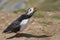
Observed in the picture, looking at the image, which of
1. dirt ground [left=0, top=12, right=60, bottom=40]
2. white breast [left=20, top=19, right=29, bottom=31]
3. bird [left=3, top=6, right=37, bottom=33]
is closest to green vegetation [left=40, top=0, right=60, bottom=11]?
dirt ground [left=0, top=12, right=60, bottom=40]

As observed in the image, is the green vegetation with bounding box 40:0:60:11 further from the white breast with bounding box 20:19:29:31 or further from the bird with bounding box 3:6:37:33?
the white breast with bounding box 20:19:29:31

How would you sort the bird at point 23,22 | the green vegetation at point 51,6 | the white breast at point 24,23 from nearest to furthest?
the white breast at point 24,23 → the bird at point 23,22 → the green vegetation at point 51,6

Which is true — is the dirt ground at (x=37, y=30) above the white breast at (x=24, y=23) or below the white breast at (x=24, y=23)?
above

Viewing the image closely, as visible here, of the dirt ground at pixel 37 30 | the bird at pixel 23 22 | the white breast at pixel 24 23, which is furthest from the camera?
the dirt ground at pixel 37 30

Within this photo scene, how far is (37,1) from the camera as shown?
61.2 metres

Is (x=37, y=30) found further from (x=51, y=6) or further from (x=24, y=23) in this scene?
(x=51, y=6)

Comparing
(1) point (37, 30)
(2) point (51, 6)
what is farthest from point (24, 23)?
(2) point (51, 6)

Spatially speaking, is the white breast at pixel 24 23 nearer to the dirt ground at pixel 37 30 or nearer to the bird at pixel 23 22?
the bird at pixel 23 22

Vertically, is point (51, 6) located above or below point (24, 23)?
above

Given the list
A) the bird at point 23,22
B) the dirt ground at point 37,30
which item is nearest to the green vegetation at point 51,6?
the dirt ground at point 37,30

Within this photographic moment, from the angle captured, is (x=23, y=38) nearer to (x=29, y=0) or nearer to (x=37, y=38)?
(x=37, y=38)

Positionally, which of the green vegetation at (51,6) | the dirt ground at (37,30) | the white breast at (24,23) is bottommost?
the white breast at (24,23)

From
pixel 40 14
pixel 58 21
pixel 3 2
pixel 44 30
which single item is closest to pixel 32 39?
pixel 44 30

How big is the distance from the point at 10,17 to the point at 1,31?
3592 mm
